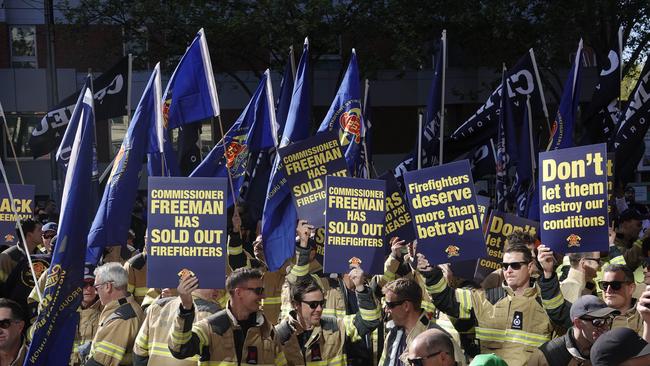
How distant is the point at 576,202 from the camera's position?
8.09m

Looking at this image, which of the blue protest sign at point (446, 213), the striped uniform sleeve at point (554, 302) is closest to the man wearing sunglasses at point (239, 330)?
the blue protest sign at point (446, 213)

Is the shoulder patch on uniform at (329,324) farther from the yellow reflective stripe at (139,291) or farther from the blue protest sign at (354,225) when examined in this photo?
the yellow reflective stripe at (139,291)

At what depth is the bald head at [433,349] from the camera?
17.5 ft

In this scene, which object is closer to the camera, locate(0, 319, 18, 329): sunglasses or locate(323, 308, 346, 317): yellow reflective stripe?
locate(0, 319, 18, 329): sunglasses

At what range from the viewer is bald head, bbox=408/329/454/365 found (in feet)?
17.5

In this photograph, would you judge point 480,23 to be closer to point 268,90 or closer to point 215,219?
point 268,90

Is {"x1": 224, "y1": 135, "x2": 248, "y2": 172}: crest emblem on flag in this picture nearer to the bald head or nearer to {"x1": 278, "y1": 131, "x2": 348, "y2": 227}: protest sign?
{"x1": 278, "y1": 131, "x2": 348, "y2": 227}: protest sign

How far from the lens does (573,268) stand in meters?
9.27

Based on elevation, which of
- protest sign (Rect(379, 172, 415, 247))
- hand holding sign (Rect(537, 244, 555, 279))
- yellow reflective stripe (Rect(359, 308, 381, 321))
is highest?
protest sign (Rect(379, 172, 415, 247))

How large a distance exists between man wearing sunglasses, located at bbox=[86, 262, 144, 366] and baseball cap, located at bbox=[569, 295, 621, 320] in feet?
10.9

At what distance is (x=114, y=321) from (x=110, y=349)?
216 millimetres

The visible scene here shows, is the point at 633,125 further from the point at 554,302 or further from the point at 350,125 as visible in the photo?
the point at 554,302

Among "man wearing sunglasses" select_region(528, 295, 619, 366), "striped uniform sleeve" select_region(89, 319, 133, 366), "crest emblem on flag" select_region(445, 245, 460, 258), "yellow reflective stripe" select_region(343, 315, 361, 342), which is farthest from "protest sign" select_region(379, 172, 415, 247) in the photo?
"man wearing sunglasses" select_region(528, 295, 619, 366)

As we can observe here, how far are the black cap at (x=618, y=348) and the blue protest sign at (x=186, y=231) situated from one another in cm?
324
